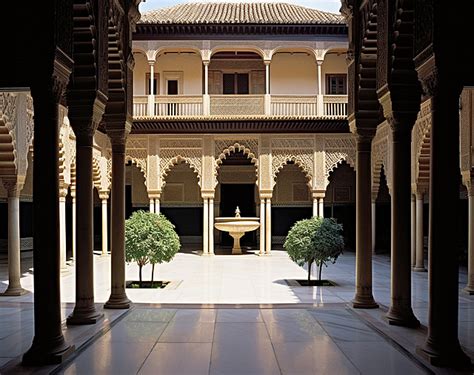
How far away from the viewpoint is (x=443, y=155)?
4.97 meters

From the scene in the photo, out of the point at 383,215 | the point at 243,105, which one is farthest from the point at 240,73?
the point at 383,215

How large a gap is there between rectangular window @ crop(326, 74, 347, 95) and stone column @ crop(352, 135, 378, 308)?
13.5 m

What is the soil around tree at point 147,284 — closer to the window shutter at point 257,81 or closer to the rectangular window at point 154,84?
the rectangular window at point 154,84

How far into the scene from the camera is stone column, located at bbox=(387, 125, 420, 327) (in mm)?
6684

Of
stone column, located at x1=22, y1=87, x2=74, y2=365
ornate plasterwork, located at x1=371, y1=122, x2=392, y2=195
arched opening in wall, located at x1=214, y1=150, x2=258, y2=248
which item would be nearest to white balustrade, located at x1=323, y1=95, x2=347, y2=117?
ornate plasterwork, located at x1=371, y1=122, x2=392, y2=195

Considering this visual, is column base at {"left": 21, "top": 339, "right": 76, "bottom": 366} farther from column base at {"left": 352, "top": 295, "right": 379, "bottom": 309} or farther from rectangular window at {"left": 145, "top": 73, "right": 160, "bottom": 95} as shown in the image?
rectangular window at {"left": 145, "top": 73, "right": 160, "bottom": 95}

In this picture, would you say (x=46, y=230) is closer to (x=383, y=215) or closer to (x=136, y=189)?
(x=136, y=189)

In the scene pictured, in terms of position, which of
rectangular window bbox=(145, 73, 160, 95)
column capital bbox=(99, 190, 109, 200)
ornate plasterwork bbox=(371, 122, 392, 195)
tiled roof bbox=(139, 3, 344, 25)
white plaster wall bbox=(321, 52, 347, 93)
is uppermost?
tiled roof bbox=(139, 3, 344, 25)

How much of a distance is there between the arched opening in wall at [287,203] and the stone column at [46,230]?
19553 mm

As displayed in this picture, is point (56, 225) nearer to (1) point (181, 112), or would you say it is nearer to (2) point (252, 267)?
(2) point (252, 267)

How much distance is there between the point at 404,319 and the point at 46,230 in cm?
446

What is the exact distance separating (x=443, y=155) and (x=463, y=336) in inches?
106

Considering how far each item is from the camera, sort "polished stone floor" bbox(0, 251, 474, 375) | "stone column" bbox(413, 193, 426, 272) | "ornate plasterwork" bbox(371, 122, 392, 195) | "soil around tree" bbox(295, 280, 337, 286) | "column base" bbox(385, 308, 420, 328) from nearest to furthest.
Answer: "polished stone floor" bbox(0, 251, 474, 375), "column base" bbox(385, 308, 420, 328), "soil around tree" bbox(295, 280, 337, 286), "stone column" bbox(413, 193, 426, 272), "ornate plasterwork" bbox(371, 122, 392, 195)

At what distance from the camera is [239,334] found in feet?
21.5
